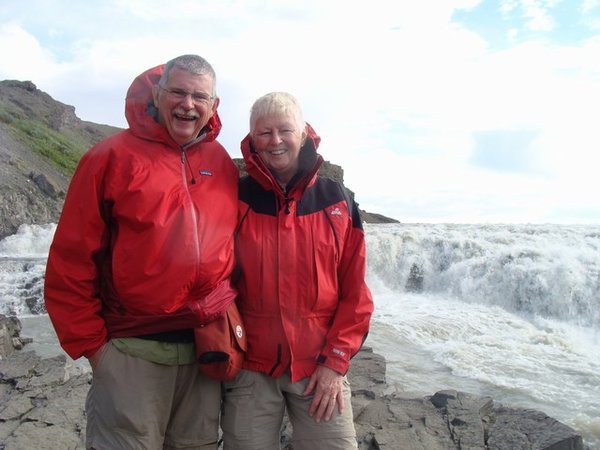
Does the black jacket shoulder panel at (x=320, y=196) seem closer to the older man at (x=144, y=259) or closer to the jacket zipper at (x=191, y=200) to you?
the older man at (x=144, y=259)

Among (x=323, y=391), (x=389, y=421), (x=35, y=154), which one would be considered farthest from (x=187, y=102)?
(x=35, y=154)

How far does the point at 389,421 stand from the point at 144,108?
11.7 ft

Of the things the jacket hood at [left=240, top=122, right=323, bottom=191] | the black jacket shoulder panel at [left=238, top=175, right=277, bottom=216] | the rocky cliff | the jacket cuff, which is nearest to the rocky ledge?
the jacket cuff

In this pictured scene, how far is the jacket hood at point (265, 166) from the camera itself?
265cm

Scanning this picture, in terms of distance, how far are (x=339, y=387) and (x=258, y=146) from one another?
4.15ft

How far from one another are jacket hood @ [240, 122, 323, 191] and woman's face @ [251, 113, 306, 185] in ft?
0.13

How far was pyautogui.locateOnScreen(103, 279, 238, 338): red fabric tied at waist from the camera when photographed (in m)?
2.41

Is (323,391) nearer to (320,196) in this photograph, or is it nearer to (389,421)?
(320,196)

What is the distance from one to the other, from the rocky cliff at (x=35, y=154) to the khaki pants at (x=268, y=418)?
8005 millimetres

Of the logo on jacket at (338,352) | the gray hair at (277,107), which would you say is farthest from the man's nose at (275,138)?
the logo on jacket at (338,352)

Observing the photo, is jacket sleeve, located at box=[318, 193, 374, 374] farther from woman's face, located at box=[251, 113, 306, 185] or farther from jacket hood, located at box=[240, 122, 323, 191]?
woman's face, located at box=[251, 113, 306, 185]

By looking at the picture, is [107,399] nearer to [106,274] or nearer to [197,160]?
[106,274]

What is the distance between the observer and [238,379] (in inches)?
105

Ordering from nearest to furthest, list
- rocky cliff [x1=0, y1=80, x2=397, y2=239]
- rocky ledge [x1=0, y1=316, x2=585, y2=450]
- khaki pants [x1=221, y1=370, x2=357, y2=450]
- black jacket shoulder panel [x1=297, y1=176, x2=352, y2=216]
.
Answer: khaki pants [x1=221, y1=370, x2=357, y2=450] < black jacket shoulder panel [x1=297, y1=176, x2=352, y2=216] < rocky ledge [x1=0, y1=316, x2=585, y2=450] < rocky cliff [x1=0, y1=80, x2=397, y2=239]
